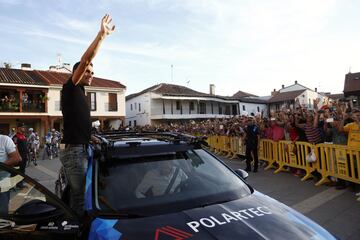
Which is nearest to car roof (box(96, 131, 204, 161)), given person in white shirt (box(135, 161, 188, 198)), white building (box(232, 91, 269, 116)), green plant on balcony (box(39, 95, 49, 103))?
person in white shirt (box(135, 161, 188, 198))

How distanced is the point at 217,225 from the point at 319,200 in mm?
5087

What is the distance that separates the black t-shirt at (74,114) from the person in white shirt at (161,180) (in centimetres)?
98

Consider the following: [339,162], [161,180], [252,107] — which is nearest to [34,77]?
[339,162]

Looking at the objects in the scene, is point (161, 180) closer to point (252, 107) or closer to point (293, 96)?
point (252, 107)

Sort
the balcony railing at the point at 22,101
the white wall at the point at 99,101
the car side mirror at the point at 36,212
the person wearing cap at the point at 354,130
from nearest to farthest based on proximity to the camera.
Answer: the car side mirror at the point at 36,212
the person wearing cap at the point at 354,130
the balcony railing at the point at 22,101
the white wall at the point at 99,101

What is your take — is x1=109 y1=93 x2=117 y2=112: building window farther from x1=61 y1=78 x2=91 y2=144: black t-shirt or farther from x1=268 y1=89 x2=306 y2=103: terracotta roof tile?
x1=61 y1=78 x2=91 y2=144: black t-shirt

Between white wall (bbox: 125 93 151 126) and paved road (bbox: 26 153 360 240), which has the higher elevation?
white wall (bbox: 125 93 151 126)

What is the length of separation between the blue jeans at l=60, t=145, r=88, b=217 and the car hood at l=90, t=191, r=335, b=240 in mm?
897

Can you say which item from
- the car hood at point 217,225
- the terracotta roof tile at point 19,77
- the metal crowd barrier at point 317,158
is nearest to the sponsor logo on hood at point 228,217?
the car hood at point 217,225

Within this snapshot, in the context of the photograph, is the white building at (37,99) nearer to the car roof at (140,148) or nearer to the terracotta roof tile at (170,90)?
the terracotta roof tile at (170,90)

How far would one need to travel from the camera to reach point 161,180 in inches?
119

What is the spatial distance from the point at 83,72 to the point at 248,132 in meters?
8.23

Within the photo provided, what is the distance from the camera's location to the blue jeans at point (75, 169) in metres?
3.28

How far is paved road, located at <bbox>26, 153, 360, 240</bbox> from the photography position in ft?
16.3
